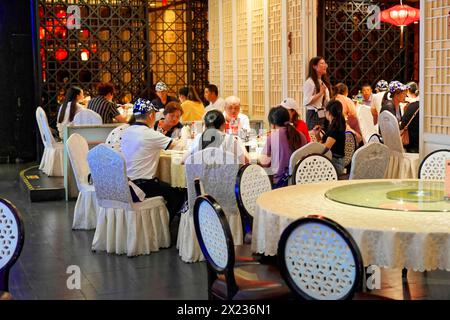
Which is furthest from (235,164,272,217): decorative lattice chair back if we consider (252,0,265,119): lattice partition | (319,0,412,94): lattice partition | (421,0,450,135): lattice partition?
(319,0,412,94): lattice partition

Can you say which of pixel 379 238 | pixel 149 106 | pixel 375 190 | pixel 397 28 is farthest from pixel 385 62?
pixel 379 238

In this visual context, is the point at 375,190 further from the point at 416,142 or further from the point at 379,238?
the point at 416,142

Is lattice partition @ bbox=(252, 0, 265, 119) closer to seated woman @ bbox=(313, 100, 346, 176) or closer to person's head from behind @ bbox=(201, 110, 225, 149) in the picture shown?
seated woman @ bbox=(313, 100, 346, 176)

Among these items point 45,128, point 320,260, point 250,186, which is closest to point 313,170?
point 250,186

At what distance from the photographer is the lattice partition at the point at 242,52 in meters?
11.8

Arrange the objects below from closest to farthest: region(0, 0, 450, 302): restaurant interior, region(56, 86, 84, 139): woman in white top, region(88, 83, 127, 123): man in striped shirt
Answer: region(0, 0, 450, 302): restaurant interior → region(88, 83, 127, 123): man in striped shirt → region(56, 86, 84, 139): woman in white top

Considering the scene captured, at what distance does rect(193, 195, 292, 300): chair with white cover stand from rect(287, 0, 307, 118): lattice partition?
616 cm

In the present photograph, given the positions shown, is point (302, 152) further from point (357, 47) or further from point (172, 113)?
point (357, 47)

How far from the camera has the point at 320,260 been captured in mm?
3293

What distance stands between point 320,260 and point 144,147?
3.44 metres

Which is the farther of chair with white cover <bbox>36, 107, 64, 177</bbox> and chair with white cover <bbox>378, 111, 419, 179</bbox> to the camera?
chair with white cover <bbox>36, 107, 64, 177</bbox>

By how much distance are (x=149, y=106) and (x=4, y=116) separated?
7.51 m

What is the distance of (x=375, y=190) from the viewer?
4875mm

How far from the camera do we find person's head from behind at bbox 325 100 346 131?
7.18m
